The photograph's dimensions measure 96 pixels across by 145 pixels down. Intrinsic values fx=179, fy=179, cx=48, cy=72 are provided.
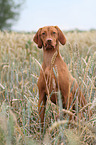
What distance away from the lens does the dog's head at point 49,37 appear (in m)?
1.42

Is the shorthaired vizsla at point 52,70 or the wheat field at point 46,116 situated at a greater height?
the shorthaired vizsla at point 52,70

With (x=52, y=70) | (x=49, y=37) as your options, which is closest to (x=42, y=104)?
(x=52, y=70)

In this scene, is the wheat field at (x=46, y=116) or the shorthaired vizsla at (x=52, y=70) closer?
the wheat field at (x=46, y=116)

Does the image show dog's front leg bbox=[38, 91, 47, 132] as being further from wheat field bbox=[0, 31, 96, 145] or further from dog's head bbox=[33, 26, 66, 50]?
dog's head bbox=[33, 26, 66, 50]

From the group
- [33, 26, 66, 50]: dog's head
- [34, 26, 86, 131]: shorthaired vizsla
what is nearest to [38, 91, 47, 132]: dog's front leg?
[34, 26, 86, 131]: shorthaired vizsla

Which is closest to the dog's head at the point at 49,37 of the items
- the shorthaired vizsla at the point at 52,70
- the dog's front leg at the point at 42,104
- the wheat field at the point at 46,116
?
the shorthaired vizsla at the point at 52,70

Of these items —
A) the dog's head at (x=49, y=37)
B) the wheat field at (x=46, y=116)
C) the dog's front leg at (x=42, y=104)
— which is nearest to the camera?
the wheat field at (x=46, y=116)

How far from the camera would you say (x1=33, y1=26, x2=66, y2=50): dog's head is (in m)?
1.42

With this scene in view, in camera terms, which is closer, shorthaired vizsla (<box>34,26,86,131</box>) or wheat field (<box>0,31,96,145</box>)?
wheat field (<box>0,31,96,145</box>)

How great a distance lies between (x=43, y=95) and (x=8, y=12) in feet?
60.6

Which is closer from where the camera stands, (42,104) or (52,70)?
(52,70)

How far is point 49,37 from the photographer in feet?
4.71

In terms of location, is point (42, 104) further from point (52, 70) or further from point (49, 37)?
point (49, 37)

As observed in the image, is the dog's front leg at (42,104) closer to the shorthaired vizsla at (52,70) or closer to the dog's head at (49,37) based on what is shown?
the shorthaired vizsla at (52,70)
